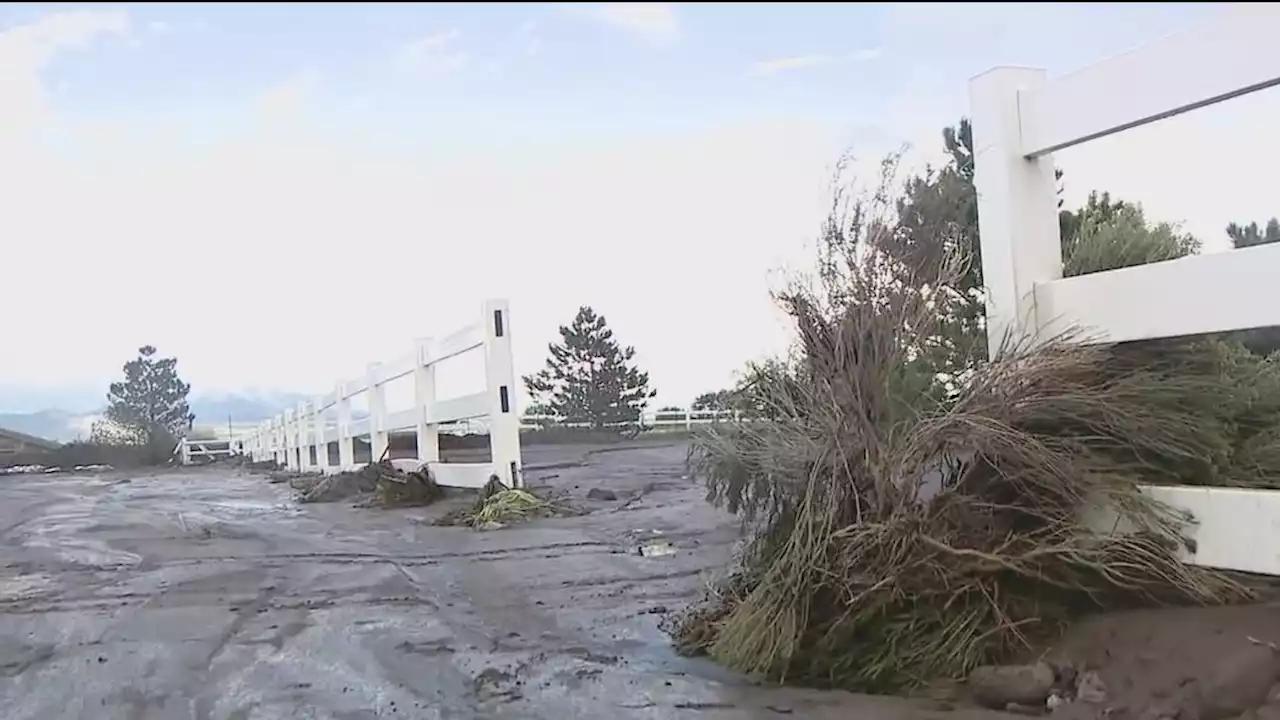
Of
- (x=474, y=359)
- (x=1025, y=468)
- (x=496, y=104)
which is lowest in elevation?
(x=1025, y=468)

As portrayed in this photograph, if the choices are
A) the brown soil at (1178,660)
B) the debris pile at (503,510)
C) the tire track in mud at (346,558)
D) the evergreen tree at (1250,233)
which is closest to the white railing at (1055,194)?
the brown soil at (1178,660)

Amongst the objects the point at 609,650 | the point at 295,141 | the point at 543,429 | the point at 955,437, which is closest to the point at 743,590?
the point at 609,650

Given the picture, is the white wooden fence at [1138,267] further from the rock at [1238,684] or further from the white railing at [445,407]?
the white railing at [445,407]

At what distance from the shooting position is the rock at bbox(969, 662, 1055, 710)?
3.64m

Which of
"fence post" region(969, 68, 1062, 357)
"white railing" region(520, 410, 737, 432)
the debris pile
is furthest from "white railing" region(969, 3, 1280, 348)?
"white railing" region(520, 410, 737, 432)

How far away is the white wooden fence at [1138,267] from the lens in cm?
389

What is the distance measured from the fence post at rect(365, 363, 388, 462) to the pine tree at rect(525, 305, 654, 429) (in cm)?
2177

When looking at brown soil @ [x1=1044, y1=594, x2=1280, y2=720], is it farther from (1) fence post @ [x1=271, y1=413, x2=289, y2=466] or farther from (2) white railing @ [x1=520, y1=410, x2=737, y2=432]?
(1) fence post @ [x1=271, y1=413, x2=289, y2=466]

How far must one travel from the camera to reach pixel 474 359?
477 inches

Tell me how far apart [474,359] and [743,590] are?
25.2 feet

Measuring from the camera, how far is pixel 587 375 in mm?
39875

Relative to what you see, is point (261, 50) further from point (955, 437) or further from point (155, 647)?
point (955, 437)

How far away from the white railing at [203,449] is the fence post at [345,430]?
16229 millimetres

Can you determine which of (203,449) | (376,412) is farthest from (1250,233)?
(203,449)
